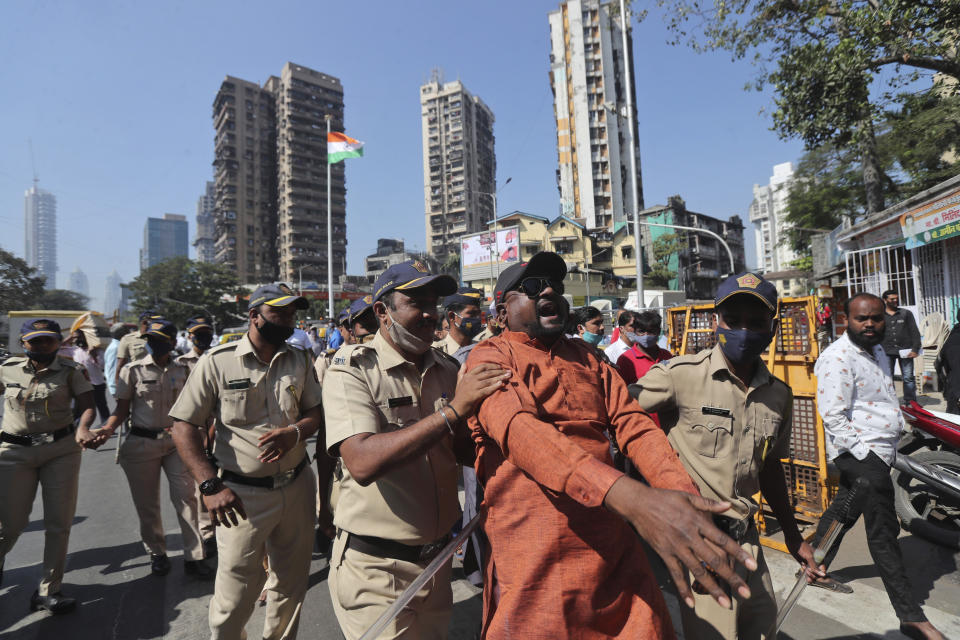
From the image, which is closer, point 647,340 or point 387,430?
point 387,430

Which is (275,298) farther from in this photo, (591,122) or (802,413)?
(591,122)

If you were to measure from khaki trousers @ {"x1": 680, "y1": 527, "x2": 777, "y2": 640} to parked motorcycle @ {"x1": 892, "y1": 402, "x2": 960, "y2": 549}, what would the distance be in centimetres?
296

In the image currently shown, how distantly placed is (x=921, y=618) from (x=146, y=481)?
5489 mm

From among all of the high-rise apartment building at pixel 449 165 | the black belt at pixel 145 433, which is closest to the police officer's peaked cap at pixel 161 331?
the black belt at pixel 145 433

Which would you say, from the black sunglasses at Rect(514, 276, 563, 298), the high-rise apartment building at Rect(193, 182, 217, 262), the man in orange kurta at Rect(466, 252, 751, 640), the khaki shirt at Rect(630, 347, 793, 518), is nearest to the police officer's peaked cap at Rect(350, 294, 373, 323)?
the khaki shirt at Rect(630, 347, 793, 518)

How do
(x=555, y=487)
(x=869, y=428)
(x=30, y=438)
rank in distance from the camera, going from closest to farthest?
(x=555, y=487) < (x=869, y=428) < (x=30, y=438)

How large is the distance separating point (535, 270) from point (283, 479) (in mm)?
1956

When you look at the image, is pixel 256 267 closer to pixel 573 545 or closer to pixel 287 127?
pixel 287 127

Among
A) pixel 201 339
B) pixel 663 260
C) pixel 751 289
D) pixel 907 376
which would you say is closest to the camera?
pixel 751 289

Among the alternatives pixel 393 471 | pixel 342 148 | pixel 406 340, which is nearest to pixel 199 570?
pixel 393 471

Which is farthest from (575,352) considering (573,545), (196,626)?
(196,626)

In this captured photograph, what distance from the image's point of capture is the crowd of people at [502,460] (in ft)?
4.75

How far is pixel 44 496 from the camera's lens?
3773 mm

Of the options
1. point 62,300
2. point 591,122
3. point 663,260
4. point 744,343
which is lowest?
point 744,343
